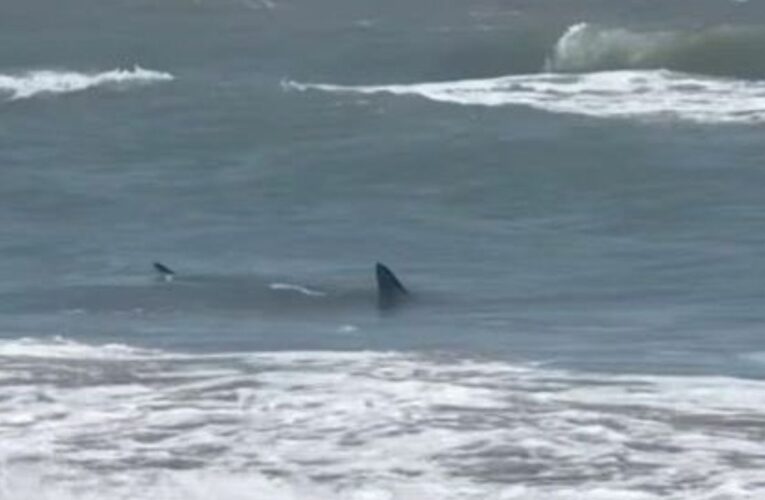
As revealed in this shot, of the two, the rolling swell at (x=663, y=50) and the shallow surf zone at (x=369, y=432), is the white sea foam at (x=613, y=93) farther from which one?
the shallow surf zone at (x=369, y=432)

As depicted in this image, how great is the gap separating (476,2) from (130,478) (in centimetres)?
2882

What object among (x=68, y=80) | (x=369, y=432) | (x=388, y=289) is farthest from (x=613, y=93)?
(x=369, y=432)

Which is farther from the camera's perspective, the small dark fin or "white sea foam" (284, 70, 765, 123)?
"white sea foam" (284, 70, 765, 123)

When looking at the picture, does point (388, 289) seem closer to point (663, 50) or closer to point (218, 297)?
point (218, 297)

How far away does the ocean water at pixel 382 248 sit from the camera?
14945 mm

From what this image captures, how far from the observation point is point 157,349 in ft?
64.4

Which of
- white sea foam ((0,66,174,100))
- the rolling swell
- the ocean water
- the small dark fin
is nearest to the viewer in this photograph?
the ocean water

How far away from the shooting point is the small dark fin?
23.6 m

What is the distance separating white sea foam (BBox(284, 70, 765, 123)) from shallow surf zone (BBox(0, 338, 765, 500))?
1654 cm

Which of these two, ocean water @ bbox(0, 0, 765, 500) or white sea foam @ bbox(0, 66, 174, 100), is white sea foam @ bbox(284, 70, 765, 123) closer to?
ocean water @ bbox(0, 0, 765, 500)

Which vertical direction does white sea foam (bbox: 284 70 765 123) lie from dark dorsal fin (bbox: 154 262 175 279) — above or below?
above

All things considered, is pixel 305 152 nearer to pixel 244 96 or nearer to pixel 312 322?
pixel 244 96

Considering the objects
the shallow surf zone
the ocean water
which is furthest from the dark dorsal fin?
the shallow surf zone

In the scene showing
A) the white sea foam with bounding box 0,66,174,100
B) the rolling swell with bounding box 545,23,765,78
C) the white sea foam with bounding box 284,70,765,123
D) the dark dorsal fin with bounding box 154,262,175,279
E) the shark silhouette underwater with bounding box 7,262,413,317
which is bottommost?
the shark silhouette underwater with bounding box 7,262,413,317
